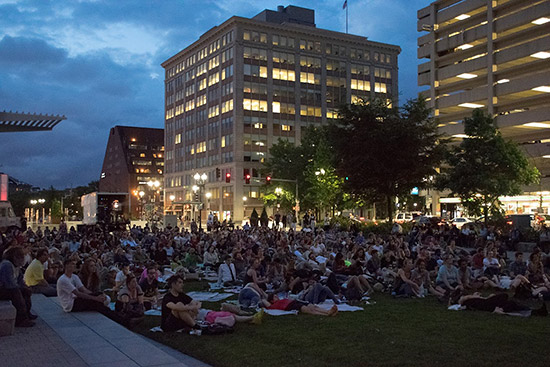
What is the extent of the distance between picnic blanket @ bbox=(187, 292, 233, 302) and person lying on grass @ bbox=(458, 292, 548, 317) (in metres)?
6.48

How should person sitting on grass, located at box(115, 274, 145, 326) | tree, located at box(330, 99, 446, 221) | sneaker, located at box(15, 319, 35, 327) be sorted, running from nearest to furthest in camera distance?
sneaker, located at box(15, 319, 35, 327)
person sitting on grass, located at box(115, 274, 145, 326)
tree, located at box(330, 99, 446, 221)

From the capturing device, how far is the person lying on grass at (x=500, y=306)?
12.3 metres

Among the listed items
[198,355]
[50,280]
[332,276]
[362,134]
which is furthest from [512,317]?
[362,134]

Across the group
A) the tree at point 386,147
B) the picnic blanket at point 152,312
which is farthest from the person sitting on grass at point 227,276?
the tree at point 386,147

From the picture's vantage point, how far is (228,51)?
102 metres

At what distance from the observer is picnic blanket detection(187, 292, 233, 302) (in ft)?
50.9

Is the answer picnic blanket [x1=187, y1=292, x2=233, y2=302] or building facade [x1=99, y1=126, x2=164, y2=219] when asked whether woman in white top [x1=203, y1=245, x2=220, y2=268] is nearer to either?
picnic blanket [x1=187, y1=292, x2=233, y2=302]

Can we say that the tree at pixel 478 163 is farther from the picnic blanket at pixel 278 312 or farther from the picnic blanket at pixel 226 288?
the picnic blanket at pixel 278 312

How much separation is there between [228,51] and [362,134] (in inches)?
2494

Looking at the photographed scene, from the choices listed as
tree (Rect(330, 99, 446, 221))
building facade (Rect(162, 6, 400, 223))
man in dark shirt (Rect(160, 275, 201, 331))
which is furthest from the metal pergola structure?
building facade (Rect(162, 6, 400, 223))

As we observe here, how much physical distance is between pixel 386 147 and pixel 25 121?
90.5ft

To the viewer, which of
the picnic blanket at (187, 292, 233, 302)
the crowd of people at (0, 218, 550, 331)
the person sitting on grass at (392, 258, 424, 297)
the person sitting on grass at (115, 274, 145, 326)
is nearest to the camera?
the crowd of people at (0, 218, 550, 331)

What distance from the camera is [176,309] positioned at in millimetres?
10773

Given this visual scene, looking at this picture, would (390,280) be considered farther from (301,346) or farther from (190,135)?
(190,135)
